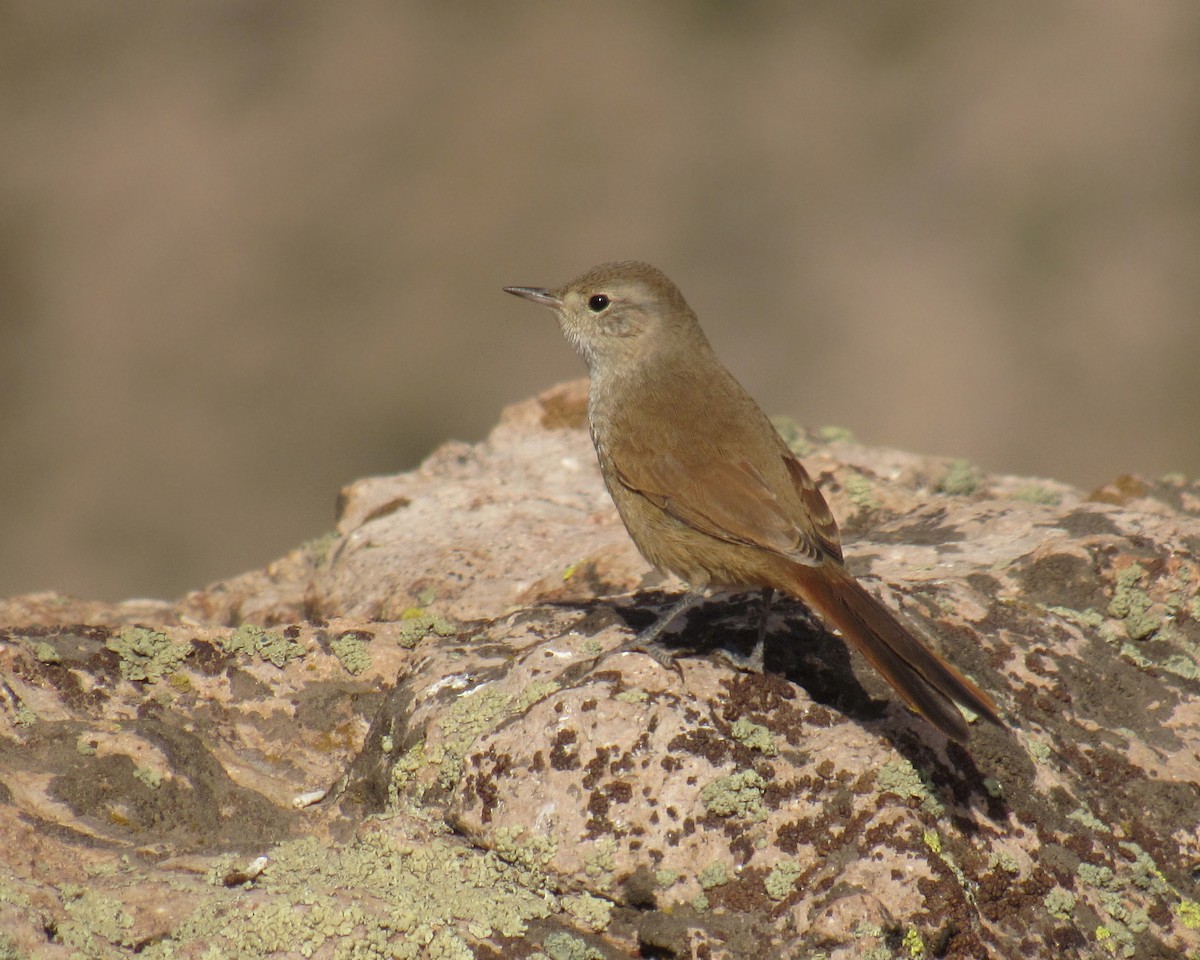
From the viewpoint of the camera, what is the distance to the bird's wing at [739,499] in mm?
4004

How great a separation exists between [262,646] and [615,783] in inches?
55.8

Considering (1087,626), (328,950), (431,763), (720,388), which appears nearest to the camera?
(328,950)

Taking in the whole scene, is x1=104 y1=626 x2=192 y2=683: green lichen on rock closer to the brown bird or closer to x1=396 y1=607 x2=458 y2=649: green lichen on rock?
x1=396 y1=607 x2=458 y2=649: green lichen on rock

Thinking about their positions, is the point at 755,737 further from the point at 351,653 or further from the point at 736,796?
the point at 351,653

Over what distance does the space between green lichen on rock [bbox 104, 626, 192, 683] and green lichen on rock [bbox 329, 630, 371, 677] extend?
1.57 ft

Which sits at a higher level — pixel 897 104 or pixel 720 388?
pixel 897 104

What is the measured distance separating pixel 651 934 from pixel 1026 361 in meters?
9.77

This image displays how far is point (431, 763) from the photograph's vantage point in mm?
3732

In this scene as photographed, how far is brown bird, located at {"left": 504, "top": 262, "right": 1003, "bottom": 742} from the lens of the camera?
11.5ft

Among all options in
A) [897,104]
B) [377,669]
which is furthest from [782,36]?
[377,669]

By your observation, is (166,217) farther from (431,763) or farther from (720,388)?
(431,763)

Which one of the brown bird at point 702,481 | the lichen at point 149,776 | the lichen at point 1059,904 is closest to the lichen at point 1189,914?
the lichen at point 1059,904

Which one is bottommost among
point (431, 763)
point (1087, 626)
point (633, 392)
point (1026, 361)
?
point (431, 763)

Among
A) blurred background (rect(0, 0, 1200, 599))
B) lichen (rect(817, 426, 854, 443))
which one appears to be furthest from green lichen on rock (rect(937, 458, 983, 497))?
blurred background (rect(0, 0, 1200, 599))
